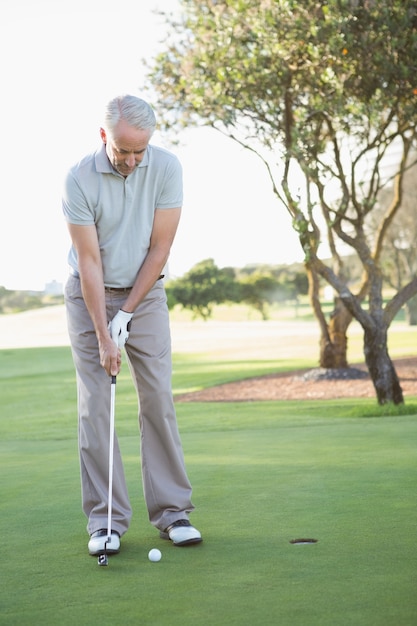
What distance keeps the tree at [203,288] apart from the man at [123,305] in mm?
41330

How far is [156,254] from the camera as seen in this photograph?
14.0 feet

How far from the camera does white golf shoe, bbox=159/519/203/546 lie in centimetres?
407

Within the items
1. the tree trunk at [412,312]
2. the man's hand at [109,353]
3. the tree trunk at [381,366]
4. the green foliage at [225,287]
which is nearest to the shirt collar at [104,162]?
the man's hand at [109,353]

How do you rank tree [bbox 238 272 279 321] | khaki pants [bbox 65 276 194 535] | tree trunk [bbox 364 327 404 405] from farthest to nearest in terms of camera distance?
tree [bbox 238 272 279 321] → tree trunk [bbox 364 327 404 405] → khaki pants [bbox 65 276 194 535]

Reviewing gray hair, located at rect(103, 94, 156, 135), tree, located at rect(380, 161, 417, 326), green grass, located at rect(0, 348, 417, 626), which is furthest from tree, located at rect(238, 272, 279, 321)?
gray hair, located at rect(103, 94, 156, 135)

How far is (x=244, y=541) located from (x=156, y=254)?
1248 mm

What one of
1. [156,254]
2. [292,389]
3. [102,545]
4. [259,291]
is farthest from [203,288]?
[102,545]

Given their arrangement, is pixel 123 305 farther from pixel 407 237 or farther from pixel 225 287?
pixel 225 287

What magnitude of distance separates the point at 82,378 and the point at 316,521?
1.19m

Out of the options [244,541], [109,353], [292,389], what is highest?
[109,353]

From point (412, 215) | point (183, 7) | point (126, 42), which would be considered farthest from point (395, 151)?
point (183, 7)

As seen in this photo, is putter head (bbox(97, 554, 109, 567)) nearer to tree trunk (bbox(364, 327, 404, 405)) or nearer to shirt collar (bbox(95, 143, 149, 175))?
shirt collar (bbox(95, 143, 149, 175))

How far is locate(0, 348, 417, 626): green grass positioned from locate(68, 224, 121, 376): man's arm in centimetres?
80

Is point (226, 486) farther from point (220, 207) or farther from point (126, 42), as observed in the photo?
point (220, 207)
